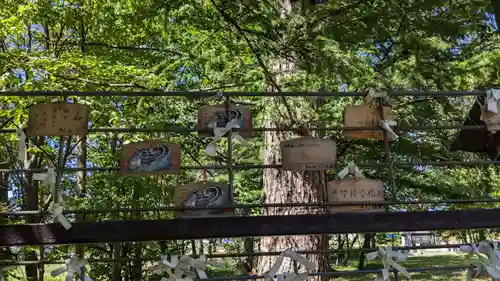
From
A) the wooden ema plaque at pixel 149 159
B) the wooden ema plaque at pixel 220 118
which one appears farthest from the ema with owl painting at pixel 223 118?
the wooden ema plaque at pixel 149 159

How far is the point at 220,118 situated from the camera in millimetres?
2244

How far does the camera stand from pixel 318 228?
200 centimetres

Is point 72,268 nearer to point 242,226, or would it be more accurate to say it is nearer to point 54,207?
point 54,207

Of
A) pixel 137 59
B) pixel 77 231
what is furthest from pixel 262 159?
pixel 137 59

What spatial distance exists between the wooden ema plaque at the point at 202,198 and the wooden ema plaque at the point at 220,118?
0.28 meters

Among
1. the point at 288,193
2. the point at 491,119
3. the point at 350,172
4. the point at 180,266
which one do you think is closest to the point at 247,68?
the point at 288,193

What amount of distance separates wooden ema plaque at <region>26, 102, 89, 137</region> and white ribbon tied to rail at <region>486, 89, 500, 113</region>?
83.1 inches

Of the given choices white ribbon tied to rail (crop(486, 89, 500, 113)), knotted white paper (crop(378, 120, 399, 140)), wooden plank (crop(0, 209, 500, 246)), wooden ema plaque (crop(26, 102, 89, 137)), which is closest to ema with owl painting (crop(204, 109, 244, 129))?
wooden plank (crop(0, 209, 500, 246))

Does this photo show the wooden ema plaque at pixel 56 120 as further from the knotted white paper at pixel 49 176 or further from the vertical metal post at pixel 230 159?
the vertical metal post at pixel 230 159

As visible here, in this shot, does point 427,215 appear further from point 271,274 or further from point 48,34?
point 48,34

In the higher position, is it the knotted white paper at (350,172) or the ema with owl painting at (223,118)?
the ema with owl painting at (223,118)

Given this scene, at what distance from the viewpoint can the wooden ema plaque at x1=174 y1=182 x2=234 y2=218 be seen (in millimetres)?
2074

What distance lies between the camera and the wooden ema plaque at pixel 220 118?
87.7 inches

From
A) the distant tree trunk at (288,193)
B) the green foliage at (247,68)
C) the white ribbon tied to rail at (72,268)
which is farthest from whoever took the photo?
the distant tree trunk at (288,193)
